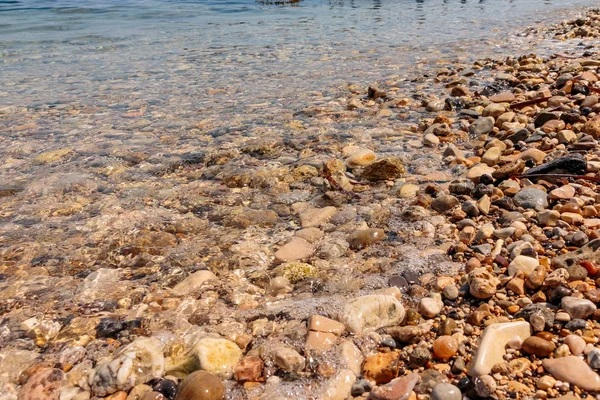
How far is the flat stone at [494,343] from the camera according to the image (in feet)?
5.68

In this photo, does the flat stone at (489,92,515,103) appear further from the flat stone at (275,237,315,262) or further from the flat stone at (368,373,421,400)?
the flat stone at (368,373,421,400)

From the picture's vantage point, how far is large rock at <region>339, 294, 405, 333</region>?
2100mm

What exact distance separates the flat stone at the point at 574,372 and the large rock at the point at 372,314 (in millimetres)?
659

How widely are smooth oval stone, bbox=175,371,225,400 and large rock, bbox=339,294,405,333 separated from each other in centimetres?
68

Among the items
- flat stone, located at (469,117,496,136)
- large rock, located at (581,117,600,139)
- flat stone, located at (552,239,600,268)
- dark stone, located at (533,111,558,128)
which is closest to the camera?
flat stone, located at (552,239,600,268)

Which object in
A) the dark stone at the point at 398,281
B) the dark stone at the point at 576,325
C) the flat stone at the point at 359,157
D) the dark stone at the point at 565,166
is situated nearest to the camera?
the dark stone at the point at 576,325

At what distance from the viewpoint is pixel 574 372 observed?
163 cm

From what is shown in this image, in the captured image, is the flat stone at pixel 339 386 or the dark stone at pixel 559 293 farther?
the dark stone at pixel 559 293

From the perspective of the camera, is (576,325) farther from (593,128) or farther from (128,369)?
(593,128)

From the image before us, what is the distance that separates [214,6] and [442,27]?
12009 millimetres

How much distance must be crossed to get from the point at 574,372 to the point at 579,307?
365mm

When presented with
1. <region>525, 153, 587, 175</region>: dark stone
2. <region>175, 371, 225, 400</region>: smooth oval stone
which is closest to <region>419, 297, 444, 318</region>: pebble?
<region>175, 371, 225, 400</region>: smooth oval stone

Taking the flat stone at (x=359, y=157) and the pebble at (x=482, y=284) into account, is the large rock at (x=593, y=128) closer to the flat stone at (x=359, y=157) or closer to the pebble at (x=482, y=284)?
the flat stone at (x=359, y=157)

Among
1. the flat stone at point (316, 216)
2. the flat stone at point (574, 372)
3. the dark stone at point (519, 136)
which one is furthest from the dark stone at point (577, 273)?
the dark stone at point (519, 136)
